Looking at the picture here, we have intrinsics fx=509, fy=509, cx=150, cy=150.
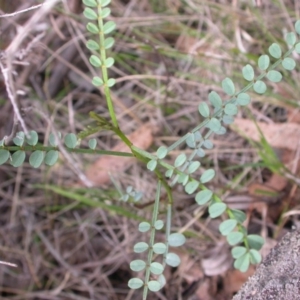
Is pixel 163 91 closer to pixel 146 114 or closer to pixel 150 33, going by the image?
pixel 146 114

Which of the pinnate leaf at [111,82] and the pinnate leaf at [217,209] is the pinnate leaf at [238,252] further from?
the pinnate leaf at [111,82]

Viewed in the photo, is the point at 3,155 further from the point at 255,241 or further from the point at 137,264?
the point at 255,241

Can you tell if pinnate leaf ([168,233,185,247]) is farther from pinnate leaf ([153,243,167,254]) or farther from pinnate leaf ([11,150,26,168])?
pinnate leaf ([11,150,26,168])

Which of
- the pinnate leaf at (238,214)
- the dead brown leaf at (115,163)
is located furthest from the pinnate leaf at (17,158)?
the dead brown leaf at (115,163)

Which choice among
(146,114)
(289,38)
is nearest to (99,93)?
(146,114)

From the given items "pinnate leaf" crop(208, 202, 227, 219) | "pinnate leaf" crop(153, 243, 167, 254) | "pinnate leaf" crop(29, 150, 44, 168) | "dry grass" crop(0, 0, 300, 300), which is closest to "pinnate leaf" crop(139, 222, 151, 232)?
"pinnate leaf" crop(153, 243, 167, 254)

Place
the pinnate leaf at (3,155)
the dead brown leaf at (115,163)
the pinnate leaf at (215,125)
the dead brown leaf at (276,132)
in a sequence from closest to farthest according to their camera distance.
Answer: the pinnate leaf at (3,155) < the pinnate leaf at (215,125) < the dead brown leaf at (276,132) < the dead brown leaf at (115,163)

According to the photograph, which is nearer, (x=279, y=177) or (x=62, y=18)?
(x=279, y=177)

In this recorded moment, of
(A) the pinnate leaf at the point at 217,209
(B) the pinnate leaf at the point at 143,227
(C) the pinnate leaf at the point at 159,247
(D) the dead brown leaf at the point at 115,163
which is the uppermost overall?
(A) the pinnate leaf at the point at 217,209
